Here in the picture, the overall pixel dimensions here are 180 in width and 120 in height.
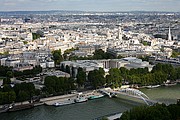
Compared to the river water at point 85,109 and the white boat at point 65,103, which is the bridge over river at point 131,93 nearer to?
the river water at point 85,109

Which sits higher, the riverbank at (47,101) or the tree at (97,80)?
the tree at (97,80)

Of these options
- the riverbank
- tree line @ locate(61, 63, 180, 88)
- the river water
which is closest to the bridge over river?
the river water

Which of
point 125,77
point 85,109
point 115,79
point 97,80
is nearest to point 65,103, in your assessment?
point 85,109

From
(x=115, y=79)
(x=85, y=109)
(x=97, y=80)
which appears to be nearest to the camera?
(x=85, y=109)

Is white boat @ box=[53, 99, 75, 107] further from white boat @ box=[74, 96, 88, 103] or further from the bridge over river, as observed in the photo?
the bridge over river

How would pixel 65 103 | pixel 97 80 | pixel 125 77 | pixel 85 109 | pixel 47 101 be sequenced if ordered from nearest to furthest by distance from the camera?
pixel 85 109 → pixel 65 103 → pixel 47 101 → pixel 97 80 → pixel 125 77

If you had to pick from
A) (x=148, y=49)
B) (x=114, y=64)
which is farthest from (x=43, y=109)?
(x=148, y=49)

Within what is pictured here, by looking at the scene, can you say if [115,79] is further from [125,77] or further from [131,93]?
[131,93]

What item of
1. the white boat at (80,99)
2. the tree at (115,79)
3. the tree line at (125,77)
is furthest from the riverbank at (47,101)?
the tree at (115,79)
